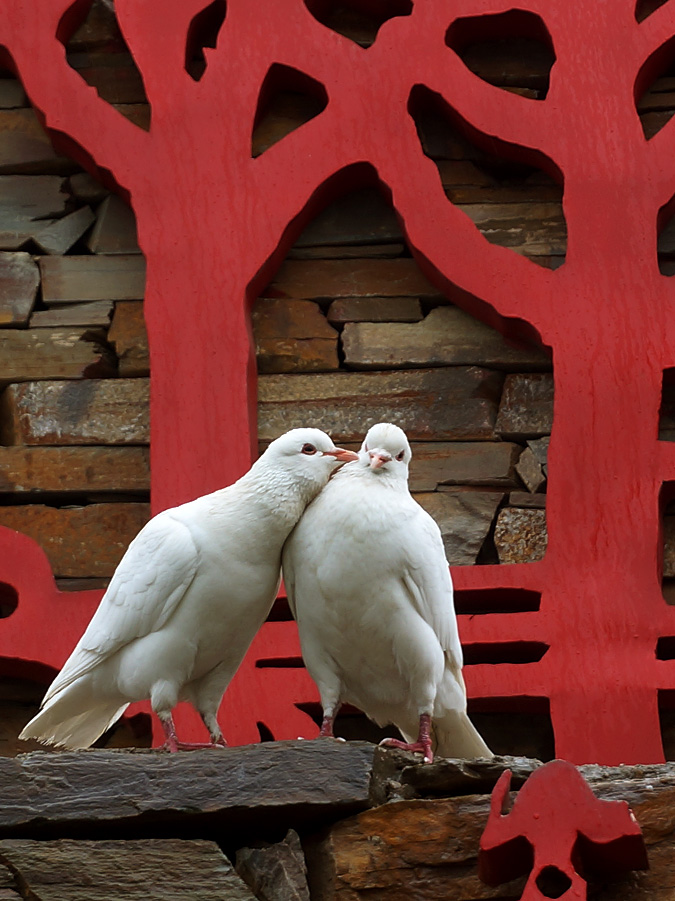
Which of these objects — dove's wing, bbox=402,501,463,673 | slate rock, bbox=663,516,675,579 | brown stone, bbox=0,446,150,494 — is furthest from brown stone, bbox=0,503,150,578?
slate rock, bbox=663,516,675,579

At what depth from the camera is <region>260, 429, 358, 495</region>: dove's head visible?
4602mm

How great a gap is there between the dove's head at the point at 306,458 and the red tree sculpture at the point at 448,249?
88 cm

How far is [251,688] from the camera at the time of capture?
17.3ft

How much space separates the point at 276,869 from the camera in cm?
395

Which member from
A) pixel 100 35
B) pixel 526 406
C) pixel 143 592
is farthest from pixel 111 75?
pixel 143 592

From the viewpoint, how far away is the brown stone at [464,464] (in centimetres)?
576

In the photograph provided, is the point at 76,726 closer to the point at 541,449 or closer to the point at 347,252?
the point at 541,449

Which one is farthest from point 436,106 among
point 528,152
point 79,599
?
point 79,599

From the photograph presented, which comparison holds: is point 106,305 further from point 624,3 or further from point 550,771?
point 550,771

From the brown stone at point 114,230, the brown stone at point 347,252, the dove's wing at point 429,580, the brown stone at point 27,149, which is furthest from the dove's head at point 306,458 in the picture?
the brown stone at point 27,149

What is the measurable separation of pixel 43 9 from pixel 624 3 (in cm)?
222

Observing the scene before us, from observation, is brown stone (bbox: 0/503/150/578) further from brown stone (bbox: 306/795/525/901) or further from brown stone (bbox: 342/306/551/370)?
brown stone (bbox: 306/795/525/901)

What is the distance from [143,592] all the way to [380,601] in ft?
2.16

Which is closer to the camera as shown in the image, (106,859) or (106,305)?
(106,859)
